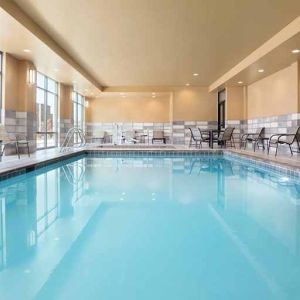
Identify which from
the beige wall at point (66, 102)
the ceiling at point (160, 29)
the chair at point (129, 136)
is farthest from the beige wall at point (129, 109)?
the ceiling at point (160, 29)

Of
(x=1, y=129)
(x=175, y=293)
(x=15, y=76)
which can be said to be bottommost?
(x=175, y=293)

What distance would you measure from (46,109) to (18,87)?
2.93m

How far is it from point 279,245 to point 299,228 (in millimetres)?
540

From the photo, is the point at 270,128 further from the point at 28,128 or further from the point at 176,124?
the point at 28,128

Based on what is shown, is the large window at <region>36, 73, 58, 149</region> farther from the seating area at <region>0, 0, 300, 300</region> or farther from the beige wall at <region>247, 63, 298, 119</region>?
the beige wall at <region>247, 63, 298, 119</region>

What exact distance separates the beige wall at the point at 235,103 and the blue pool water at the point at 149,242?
780 centimetres

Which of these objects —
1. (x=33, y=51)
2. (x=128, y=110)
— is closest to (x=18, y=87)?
(x=33, y=51)

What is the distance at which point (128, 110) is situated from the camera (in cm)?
1717

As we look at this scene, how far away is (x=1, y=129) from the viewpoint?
21.2ft

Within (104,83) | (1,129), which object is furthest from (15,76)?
(104,83)

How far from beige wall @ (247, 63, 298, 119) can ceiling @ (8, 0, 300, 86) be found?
4.26 feet

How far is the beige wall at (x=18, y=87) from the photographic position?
26.1 ft

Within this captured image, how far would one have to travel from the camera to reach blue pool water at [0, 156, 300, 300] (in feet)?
5.48

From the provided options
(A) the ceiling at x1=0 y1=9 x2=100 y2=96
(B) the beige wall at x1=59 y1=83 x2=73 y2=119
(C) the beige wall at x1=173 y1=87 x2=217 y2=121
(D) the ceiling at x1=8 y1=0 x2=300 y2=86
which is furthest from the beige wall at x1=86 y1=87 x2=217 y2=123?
(D) the ceiling at x1=8 y1=0 x2=300 y2=86
